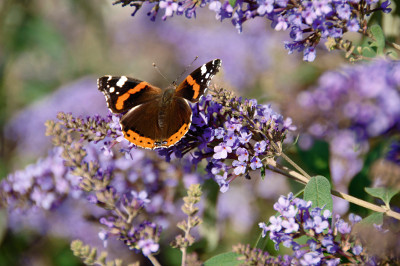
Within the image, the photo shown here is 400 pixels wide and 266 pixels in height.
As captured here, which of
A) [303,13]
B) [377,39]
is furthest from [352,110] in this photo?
[303,13]

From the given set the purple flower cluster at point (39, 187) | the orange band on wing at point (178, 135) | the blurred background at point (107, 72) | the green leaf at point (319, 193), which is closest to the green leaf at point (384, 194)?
the green leaf at point (319, 193)

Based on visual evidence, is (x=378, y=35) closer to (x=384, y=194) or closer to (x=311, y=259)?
(x=384, y=194)

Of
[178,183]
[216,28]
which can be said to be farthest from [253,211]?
[216,28]

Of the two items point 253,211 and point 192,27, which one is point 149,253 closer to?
point 253,211

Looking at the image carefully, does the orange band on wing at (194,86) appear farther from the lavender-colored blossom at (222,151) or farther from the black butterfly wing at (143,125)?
the lavender-colored blossom at (222,151)

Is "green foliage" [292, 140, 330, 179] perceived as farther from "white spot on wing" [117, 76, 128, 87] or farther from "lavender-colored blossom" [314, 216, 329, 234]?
"white spot on wing" [117, 76, 128, 87]

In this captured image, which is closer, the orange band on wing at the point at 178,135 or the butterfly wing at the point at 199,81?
the orange band on wing at the point at 178,135
